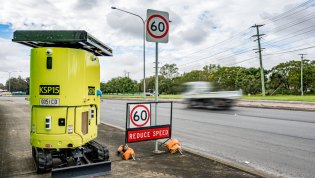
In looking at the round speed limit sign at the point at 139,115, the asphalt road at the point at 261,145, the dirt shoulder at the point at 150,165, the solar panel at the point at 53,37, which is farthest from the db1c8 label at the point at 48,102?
the asphalt road at the point at 261,145

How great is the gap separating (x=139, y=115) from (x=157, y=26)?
6.75 ft

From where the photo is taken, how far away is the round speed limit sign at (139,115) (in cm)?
485

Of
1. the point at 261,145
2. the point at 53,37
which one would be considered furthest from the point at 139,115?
the point at 261,145

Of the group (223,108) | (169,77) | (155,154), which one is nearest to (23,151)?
(155,154)

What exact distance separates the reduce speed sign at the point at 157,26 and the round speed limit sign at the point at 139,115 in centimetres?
152

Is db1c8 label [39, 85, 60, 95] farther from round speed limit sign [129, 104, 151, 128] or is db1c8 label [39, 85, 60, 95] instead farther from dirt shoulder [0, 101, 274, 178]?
round speed limit sign [129, 104, 151, 128]

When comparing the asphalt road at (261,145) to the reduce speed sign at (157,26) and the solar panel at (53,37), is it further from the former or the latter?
the solar panel at (53,37)

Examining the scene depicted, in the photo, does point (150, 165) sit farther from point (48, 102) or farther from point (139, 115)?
point (48, 102)

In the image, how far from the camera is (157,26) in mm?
5121

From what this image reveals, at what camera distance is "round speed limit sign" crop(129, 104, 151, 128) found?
4848 millimetres

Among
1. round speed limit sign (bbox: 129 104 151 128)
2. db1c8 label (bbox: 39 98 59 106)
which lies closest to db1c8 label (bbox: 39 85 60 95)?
db1c8 label (bbox: 39 98 59 106)

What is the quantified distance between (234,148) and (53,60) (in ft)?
15.8

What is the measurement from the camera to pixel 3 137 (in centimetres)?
647

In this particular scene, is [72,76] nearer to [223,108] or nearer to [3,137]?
[3,137]
